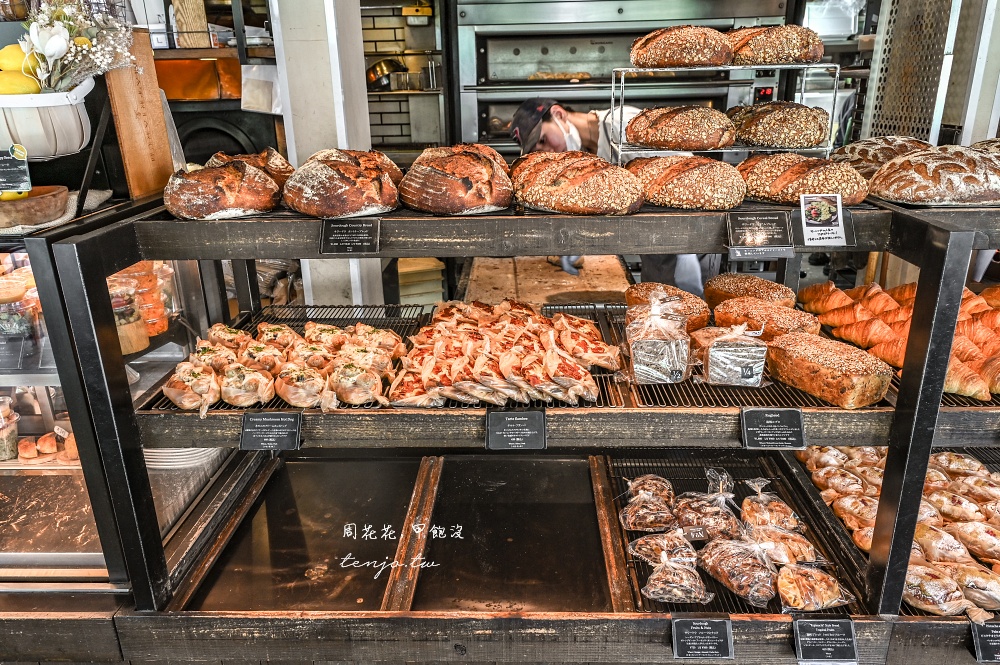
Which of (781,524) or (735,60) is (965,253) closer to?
(781,524)

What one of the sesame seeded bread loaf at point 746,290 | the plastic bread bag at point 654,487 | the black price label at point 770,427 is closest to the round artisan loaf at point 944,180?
the sesame seeded bread loaf at point 746,290

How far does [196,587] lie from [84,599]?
269 mm

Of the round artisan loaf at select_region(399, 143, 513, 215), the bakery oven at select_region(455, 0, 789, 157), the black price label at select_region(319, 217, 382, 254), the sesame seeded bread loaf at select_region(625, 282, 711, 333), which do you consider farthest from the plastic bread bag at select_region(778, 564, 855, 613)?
the bakery oven at select_region(455, 0, 789, 157)

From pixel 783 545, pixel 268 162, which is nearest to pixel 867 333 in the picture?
pixel 783 545

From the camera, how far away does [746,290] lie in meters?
2.13

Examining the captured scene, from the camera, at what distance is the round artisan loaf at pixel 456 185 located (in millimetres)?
1522

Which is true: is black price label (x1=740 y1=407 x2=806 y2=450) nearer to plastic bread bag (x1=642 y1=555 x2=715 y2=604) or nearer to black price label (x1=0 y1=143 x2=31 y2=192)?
plastic bread bag (x1=642 y1=555 x2=715 y2=604)

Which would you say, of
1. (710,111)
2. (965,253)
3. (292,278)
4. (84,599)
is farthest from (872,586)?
(292,278)

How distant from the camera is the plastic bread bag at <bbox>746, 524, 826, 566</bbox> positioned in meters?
1.74

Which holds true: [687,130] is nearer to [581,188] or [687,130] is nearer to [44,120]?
[581,188]

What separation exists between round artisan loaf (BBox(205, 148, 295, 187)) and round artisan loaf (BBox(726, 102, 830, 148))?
1580 millimetres

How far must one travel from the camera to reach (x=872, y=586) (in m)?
1.59

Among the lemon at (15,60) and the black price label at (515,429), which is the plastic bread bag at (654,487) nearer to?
the black price label at (515,429)

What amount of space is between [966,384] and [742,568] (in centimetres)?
69
